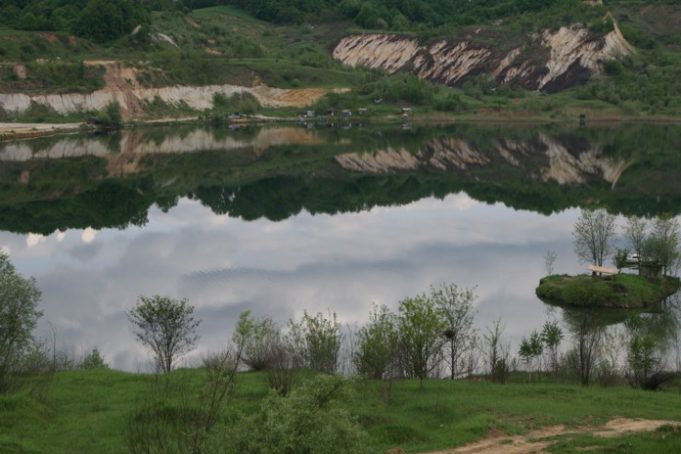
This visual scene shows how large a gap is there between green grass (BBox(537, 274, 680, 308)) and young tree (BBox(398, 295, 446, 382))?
16.6 metres

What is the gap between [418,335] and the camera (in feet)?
97.1

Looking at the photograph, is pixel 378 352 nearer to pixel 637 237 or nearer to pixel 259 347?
pixel 259 347

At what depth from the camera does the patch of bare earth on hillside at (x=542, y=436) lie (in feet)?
74.0

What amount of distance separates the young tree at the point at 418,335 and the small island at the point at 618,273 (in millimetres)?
16933

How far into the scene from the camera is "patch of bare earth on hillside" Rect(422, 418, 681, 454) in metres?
22.5

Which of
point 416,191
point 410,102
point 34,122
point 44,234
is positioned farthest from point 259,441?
point 410,102

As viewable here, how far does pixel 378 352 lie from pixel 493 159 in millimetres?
75083

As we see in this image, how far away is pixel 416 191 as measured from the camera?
83562mm

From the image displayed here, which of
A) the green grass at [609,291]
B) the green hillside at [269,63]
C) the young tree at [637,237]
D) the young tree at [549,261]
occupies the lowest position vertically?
the green grass at [609,291]

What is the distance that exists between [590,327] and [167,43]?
130542mm

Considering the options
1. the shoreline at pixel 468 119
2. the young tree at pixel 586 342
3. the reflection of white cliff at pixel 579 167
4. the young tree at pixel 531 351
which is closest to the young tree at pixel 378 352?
the young tree at pixel 586 342

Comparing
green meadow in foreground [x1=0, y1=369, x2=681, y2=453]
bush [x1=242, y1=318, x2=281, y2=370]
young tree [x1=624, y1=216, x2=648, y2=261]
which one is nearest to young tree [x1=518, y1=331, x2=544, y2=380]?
green meadow in foreground [x1=0, y1=369, x2=681, y2=453]

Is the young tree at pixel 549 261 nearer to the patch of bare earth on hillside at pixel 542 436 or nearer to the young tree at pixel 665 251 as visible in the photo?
the young tree at pixel 665 251

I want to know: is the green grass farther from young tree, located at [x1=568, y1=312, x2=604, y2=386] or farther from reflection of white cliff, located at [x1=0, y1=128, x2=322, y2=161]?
reflection of white cliff, located at [x1=0, y1=128, x2=322, y2=161]
